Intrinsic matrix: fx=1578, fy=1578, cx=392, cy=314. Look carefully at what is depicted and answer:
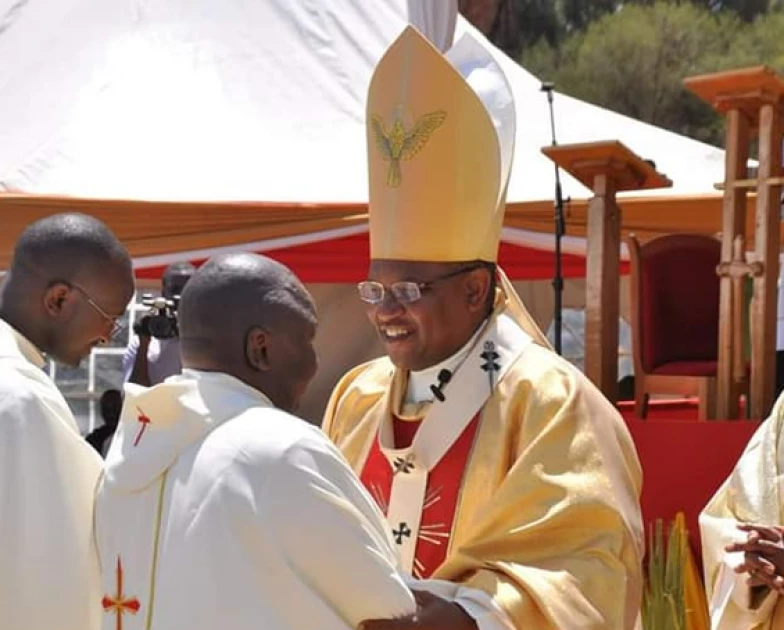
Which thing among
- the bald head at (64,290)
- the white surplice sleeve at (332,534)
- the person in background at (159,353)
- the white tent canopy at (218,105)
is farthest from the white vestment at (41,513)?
the white tent canopy at (218,105)

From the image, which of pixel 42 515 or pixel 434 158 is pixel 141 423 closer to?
pixel 42 515

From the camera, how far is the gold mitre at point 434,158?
3592 millimetres

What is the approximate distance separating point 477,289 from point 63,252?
0.91 m

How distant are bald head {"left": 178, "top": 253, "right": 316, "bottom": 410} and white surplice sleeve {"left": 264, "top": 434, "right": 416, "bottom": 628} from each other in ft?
0.57

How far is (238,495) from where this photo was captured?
244cm

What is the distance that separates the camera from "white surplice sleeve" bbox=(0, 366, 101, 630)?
3.15 meters

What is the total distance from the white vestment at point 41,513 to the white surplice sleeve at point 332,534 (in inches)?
32.3

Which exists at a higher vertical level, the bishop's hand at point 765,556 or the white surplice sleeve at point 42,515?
the white surplice sleeve at point 42,515

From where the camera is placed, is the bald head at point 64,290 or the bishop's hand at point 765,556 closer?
the bald head at point 64,290

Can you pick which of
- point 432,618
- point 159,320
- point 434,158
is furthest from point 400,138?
point 159,320

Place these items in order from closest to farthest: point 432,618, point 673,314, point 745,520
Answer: point 432,618, point 745,520, point 673,314

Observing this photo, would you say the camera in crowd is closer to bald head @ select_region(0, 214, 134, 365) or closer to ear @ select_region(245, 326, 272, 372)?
bald head @ select_region(0, 214, 134, 365)

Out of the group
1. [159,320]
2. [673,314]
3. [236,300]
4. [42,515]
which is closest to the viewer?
[236,300]

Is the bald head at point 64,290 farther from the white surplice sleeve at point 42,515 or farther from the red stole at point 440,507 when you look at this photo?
the red stole at point 440,507
